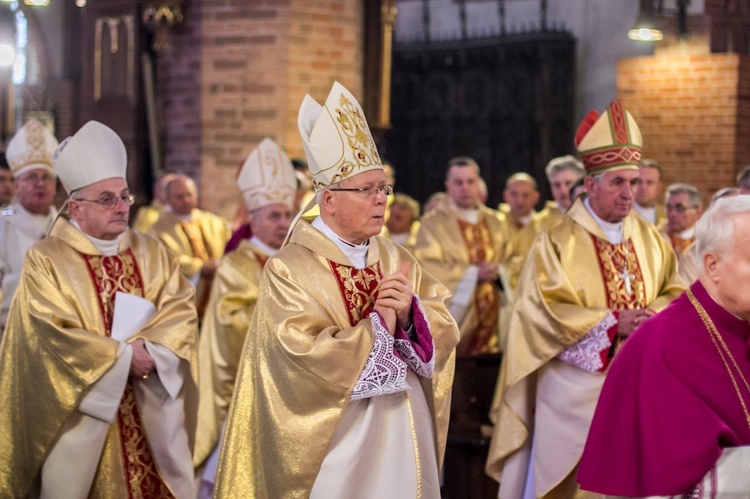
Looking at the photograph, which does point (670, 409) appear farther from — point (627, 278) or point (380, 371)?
point (627, 278)

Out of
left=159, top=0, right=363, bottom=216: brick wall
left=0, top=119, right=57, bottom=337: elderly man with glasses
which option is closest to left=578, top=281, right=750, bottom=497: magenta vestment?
left=0, top=119, right=57, bottom=337: elderly man with glasses

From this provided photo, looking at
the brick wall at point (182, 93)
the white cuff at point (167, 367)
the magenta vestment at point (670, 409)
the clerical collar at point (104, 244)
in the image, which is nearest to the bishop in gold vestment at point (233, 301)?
the white cuff at point (167, 367)

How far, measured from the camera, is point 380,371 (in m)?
4.01

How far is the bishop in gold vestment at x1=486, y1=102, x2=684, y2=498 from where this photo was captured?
561 centimetres

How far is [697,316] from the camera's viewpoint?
3.39 metres

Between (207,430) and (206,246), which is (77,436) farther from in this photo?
(206,246)

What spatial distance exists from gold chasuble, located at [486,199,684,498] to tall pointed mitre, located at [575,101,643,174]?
264 mm

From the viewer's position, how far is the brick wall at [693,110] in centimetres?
1273

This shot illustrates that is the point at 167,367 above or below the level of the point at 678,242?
below

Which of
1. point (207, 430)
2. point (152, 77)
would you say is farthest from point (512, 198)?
point (207, 430)

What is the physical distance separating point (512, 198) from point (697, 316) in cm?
766

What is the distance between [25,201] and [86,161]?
6.69ft

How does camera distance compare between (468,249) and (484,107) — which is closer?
(468,249)

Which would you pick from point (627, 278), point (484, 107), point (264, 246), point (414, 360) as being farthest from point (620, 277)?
point (484, 107)
